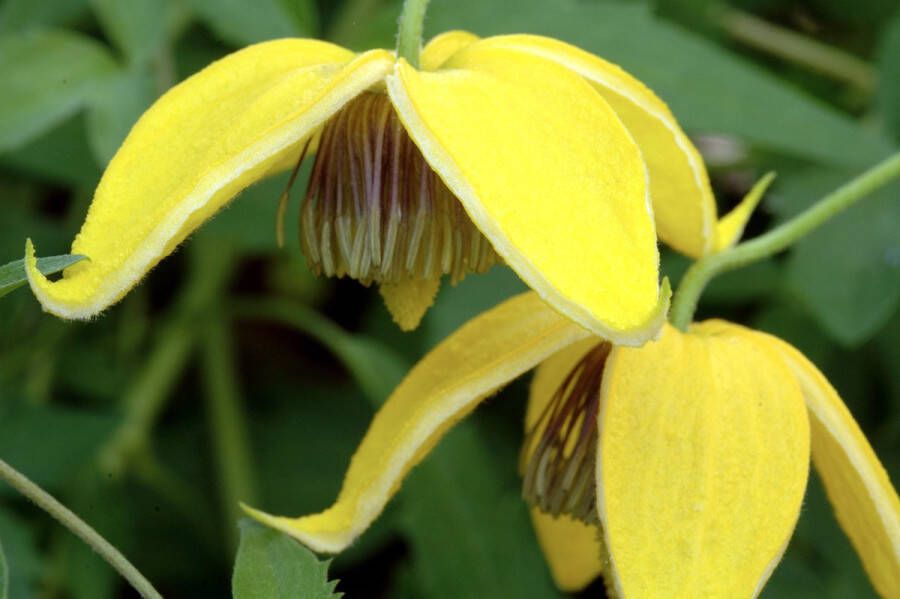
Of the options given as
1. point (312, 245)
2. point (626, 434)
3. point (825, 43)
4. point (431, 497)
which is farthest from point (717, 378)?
point (825, 43)

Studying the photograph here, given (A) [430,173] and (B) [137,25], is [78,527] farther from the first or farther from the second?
(B) [137,25]

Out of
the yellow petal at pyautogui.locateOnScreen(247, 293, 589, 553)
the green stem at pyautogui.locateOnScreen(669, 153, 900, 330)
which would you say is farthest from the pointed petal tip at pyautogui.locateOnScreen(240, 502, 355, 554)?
the green stem at pyautogui.locateOnScreen(669, 153, 900, 330)

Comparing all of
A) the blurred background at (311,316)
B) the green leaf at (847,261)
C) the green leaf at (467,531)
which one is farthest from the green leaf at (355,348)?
the green leaf at (847,261)

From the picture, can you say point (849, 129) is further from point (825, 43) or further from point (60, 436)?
point (60, 436)

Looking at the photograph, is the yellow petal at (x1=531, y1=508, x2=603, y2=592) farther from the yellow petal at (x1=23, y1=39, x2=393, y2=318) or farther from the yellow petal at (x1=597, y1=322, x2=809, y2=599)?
the yellow petal at (x1=23, y1=39, x2=393, y2=318)

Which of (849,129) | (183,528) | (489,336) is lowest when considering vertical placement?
(183,528)

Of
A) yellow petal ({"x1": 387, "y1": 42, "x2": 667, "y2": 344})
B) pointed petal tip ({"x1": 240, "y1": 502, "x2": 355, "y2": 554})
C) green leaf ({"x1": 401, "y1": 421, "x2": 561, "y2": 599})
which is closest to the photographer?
yellow petal ({"x1": 387, "y1": 42, "x2": 667, "y2": 344})

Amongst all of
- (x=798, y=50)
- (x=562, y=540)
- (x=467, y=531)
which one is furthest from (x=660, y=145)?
(x=798, y=50)
